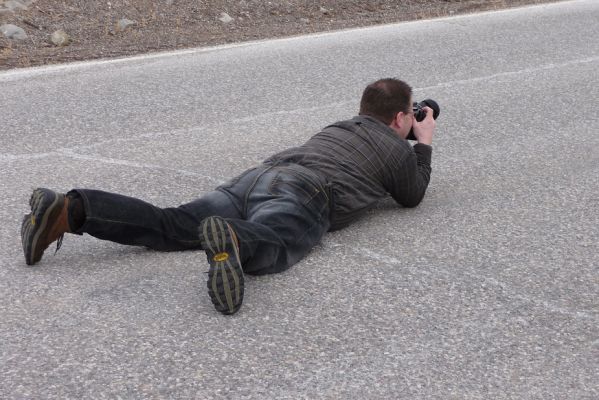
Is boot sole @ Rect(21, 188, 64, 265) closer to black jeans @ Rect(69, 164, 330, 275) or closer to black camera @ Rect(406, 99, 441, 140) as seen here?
black jeans @ Rect(69, 164, 330, 275)

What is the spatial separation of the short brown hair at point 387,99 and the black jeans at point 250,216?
0.69 m

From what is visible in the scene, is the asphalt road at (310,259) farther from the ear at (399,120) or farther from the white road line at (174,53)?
the ear at (399,120)

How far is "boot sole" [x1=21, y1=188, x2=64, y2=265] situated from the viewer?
4.39 m

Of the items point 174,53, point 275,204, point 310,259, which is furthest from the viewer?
point 174,53

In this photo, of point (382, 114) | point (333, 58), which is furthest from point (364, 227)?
point (333, 58)

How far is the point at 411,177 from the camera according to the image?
5.36m

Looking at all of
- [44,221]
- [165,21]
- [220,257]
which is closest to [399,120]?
[220,257]

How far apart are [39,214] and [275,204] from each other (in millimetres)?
1122

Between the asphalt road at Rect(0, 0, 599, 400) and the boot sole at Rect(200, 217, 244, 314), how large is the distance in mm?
113

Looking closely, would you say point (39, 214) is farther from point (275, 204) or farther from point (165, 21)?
point (165, 21)

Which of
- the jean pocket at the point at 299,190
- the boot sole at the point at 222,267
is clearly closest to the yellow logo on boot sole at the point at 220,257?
the boot sole at the point at 222,267

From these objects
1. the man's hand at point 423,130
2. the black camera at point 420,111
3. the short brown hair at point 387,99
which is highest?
the short brown hair at point 387,99

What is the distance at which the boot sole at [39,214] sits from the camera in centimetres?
439

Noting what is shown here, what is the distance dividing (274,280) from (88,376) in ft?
3.92
